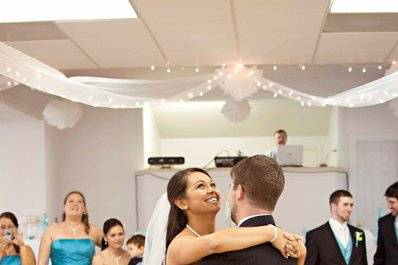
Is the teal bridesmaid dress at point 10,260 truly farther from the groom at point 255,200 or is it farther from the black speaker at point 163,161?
the black speaker at point 163,161

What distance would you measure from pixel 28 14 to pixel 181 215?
3.32 m

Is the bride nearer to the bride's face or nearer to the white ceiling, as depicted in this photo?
the bride's face

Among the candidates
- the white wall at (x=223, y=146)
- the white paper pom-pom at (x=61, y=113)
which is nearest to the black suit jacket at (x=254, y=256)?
the white paper pom-pom at (x=61, y=113)

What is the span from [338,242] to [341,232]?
9 cm

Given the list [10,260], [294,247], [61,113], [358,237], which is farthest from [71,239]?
[294,247]

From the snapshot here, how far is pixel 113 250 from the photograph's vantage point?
16.8ft

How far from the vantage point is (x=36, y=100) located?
850 centimetres

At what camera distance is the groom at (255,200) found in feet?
6.23

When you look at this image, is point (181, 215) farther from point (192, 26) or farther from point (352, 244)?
point (192, 26)

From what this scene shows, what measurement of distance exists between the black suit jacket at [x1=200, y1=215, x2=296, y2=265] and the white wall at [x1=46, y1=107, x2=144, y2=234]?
24.6ft

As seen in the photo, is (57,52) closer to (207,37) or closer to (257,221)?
(207,37)

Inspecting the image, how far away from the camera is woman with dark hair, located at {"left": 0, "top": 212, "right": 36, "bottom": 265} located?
16.5 ft

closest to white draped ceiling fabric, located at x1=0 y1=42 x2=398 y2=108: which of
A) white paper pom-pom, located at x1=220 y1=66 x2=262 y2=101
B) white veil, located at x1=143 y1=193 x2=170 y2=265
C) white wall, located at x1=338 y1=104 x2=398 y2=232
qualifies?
white paper pom-pom, located at x1=220 y1=66 x2=262 y2=101

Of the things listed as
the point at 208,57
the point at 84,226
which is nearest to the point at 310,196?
the point at 208,57
